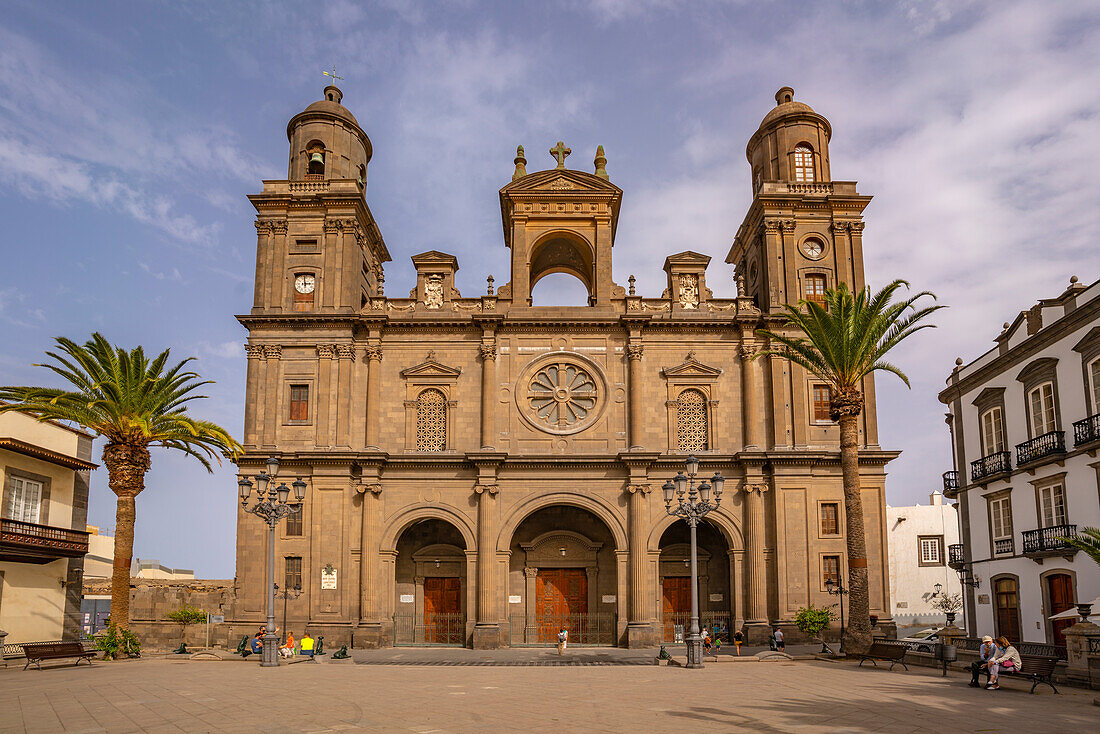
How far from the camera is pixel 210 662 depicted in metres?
31.1

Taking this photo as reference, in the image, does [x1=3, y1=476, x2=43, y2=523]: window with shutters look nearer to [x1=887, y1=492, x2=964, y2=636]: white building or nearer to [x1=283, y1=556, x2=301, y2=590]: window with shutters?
[x1=283, y1=556, x2=301, y2=590]: window with shutters

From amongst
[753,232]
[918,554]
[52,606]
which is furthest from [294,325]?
[918,554]

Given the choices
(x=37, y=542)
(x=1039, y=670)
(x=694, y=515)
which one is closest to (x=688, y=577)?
(x=694, y=515)

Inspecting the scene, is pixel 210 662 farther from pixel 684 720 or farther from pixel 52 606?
pixel 684 720

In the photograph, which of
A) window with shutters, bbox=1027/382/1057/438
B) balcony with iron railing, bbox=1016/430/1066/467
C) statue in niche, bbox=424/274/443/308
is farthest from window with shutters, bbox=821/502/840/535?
statue in niche, bbox=424/274/443/308

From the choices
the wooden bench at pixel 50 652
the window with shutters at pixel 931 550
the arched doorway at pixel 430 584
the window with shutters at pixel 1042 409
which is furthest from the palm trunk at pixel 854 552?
the window with shutters at pixel 931 550

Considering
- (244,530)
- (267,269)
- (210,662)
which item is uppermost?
(267,269)

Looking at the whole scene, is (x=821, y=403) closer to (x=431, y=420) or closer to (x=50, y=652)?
(x=431, y=420)

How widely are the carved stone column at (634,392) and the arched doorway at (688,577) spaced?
436cm

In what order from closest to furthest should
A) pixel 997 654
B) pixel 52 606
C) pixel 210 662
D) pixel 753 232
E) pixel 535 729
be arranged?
1. pixel 535 729
2. pixel 997 654
3. pixel 210 662
4. pixel 52 606
5. pixel 753 232

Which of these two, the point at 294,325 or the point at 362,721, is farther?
the point at 294,325

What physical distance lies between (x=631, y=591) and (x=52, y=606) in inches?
930

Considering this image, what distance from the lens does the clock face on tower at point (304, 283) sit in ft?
135

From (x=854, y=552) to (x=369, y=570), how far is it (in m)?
19.6
